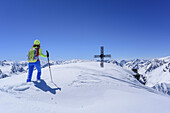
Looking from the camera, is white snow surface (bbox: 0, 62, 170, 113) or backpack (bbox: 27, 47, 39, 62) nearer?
white snow surface (bbox: 0, 62, 170, 113)

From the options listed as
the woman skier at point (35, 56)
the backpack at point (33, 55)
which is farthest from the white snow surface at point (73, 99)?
the backpack at point (33, 55)

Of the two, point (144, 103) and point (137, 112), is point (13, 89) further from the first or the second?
point (144, 103)

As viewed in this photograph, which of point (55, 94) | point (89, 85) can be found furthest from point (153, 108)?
point (55, 94)

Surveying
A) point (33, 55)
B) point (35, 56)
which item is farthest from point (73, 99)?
point (33, 55)

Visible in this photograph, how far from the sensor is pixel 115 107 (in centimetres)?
432

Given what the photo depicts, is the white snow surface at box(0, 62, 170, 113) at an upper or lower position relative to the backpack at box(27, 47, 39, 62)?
lower

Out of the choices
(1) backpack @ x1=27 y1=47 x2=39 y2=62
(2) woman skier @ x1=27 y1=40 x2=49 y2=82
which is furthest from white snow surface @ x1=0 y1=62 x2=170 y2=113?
(1) backpack @ x1=27 y1=47 x2=39 y2=62

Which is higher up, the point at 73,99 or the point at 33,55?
the point at 33,55

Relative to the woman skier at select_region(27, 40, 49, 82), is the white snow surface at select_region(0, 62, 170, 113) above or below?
below

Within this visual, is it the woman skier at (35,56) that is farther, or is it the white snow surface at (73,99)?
the woman skier at (35,56)

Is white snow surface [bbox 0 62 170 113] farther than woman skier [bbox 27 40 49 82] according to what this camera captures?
No

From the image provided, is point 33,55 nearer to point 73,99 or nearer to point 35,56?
point 35,56

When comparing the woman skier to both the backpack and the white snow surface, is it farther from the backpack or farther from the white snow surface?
the white snow surface

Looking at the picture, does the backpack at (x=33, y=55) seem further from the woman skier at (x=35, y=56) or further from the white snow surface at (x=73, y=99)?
the white snow surface at (x=73, y=99)
